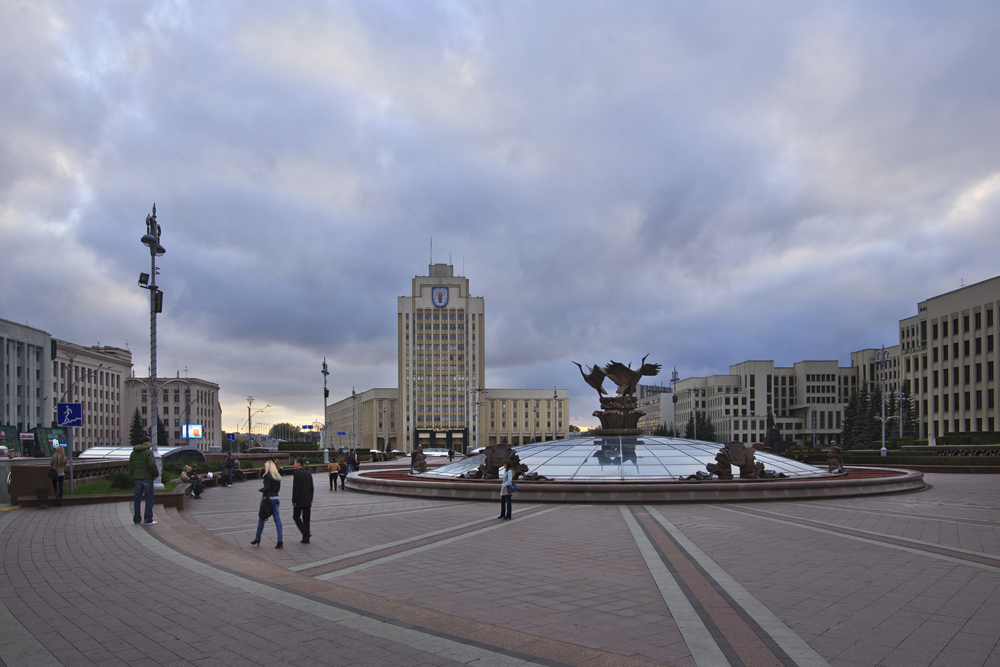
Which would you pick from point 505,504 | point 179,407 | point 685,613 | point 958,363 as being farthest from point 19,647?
point 179,407

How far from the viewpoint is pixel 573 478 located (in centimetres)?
2055

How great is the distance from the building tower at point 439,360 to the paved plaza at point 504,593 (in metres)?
101

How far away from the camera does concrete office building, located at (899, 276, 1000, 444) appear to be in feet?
197

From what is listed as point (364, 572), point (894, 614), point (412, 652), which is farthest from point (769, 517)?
point (412, 652)

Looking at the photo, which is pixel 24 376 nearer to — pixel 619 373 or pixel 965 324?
pixel 619 373

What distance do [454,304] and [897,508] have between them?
101 metres

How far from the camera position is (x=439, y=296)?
377 feet

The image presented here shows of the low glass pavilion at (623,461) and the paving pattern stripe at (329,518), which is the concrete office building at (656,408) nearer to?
the low glass pavilion at (623,461)

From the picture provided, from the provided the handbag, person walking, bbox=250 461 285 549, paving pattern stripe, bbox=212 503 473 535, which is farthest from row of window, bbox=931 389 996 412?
the handbag

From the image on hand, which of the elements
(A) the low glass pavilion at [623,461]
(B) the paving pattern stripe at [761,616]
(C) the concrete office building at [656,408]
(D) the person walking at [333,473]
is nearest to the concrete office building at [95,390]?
(D) the person walking at [333,473]

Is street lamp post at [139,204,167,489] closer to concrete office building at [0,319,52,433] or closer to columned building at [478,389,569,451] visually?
concrete office building at [0,319,52,433]

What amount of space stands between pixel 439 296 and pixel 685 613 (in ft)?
359

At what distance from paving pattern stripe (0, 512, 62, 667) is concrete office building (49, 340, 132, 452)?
86605mm

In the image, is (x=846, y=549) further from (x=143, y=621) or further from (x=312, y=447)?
(x=312, y=447)
